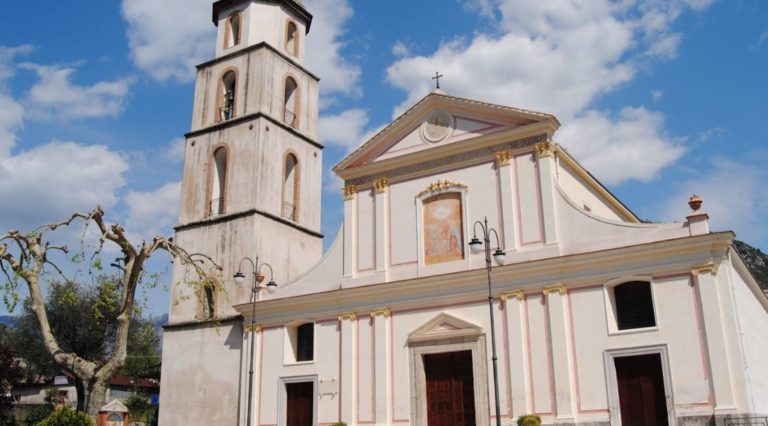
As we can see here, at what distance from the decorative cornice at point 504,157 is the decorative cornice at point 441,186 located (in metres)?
1.32

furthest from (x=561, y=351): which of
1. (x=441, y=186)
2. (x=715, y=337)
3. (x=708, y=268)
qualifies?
(x=441, y=186)

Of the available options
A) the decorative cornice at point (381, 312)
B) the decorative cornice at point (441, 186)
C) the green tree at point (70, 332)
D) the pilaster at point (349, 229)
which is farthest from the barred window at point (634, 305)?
the green tree at point (70, 332)

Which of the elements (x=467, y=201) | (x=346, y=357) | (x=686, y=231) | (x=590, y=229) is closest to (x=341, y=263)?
(x=346, y=357)

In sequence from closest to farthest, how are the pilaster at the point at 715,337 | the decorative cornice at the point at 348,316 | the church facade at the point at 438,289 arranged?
the pilaster at the point at 715,337 → the church facade at the point at 438,289 → the decorative cornice at the point at 348,316

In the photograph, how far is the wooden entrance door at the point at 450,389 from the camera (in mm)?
20422

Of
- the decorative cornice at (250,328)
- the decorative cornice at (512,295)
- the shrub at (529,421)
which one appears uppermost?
the decorative cornice at (512,295)

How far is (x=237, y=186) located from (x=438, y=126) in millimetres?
8630

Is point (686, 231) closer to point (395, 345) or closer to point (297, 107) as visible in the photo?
point (395, 345)

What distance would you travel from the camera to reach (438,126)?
915 inches

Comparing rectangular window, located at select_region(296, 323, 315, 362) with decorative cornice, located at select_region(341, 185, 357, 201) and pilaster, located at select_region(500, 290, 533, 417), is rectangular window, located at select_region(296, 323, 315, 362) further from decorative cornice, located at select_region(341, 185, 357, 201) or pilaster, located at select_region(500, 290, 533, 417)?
pilaster, located at select_region(500, 290, 533, 417)

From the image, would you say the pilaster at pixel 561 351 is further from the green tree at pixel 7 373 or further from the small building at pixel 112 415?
the green tree at pixel 7 373

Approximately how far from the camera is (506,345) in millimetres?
19938

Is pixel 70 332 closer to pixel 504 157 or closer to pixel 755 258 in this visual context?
pixel 504 157

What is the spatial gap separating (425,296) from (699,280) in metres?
7.69
